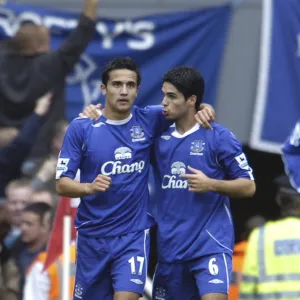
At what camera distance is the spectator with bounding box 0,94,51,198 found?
1281cm

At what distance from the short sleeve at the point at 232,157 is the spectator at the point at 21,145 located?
4.06 meters

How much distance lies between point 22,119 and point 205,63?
191cm

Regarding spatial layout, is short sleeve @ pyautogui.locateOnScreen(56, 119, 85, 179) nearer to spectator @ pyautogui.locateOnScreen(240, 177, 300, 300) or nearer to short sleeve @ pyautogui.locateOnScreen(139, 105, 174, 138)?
short sleeve @ pyautogui.locateOnScreen(139, 105, 174, 138)

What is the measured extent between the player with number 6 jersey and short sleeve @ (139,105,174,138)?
0.06m

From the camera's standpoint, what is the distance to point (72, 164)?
29.4 ft

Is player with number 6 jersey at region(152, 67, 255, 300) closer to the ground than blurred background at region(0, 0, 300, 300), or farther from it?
closer to the ground

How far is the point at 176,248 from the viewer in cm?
907

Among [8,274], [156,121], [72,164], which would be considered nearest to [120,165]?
[72,164]

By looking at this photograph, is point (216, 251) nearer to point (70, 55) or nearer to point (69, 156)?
point (69, 156)

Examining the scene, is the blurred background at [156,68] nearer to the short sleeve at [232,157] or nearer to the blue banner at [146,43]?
the blue banner at [146,43]

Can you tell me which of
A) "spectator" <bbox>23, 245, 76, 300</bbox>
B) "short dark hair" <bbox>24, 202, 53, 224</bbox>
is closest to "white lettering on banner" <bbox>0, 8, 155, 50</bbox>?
"short dark hair" <bbox>24, 202, 53, 224</bbox>

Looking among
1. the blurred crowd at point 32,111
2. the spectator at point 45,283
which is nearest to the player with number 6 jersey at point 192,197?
the spectator at point 45,283

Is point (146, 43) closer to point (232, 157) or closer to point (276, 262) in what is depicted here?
point (232, 157)

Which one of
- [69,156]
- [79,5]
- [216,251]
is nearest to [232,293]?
[216,251]
